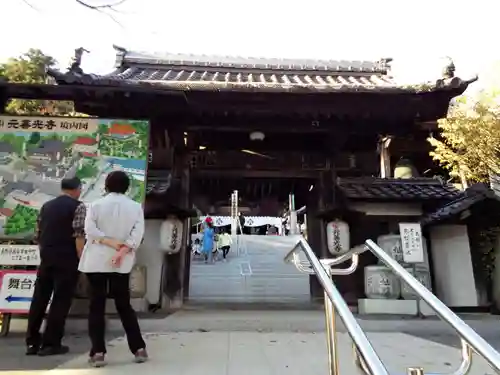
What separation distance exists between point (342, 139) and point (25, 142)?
495 cm

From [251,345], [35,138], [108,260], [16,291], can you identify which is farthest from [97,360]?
[35,138]

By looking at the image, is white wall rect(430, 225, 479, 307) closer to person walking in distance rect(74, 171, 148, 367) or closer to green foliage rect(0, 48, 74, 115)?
person walking in distance rect(74, 171, 148, 367)

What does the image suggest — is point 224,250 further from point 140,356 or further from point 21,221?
point 140,356

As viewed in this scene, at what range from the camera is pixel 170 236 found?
6.50m

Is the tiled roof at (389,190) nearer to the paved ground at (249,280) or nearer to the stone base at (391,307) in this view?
the stone base at (391,307)

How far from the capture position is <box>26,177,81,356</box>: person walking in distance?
3748mm

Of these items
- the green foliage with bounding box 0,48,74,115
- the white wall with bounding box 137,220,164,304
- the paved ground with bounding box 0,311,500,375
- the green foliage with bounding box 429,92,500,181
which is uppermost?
the green foliage with bounding box 0,48,74,115

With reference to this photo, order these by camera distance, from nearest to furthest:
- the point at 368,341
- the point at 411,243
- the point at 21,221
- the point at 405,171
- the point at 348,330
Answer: the point at 368,341 → the point at 348,330 → the point at 21,221 → the point at 411,243 → the point at 405,171

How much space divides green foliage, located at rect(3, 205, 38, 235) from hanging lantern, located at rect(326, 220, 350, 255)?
459cm

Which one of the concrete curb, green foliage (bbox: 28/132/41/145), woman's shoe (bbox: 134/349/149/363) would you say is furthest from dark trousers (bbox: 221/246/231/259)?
woman's shoe (bbox: 134/349/149/363)

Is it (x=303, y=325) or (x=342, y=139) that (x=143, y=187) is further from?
(x=342, y=139)

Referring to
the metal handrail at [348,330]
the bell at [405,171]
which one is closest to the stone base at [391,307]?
the bell at [405,171]

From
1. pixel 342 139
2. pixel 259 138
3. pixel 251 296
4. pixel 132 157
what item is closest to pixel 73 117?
pixel 132 157

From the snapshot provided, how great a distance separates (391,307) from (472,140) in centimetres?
547
